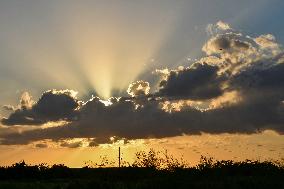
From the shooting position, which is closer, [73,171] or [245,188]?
[245,188]

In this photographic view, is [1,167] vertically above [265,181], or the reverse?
[1,167]

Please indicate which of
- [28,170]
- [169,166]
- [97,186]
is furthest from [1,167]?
[97,186]

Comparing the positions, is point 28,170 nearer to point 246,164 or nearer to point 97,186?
point 246,164

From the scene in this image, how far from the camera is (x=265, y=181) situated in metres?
38.7

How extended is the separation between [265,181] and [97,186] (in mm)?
12056

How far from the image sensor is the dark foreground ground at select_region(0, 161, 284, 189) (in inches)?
1410

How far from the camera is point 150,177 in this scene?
51844mm

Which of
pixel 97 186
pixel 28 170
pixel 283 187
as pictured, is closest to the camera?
pixel 97 186

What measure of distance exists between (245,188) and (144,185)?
648 centimetres

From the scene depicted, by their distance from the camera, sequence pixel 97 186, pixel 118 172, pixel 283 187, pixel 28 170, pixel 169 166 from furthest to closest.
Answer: pixel 28 170 → pixel 118 172 → pixel 169 166 → pixel 283 187 → pixel 97 186

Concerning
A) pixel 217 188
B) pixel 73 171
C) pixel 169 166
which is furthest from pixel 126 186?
pixel 73 171

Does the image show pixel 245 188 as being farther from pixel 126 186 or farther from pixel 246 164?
pixel 246 164

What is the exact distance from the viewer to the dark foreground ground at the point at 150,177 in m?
35.8

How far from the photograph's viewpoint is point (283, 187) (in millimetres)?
37562
